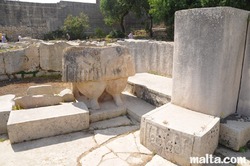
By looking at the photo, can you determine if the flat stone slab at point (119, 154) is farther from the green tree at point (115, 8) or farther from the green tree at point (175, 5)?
the green tree at point (115, 8)

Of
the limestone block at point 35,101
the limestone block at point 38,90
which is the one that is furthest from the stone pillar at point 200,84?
the limestone block at point 38,90

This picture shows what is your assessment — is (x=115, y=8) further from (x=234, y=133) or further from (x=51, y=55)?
(x=234, y=133)

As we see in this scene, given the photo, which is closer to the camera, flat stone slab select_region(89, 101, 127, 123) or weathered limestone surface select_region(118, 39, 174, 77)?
flat stone slab select_region(89, 101, 127, 123)

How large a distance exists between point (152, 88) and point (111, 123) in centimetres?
98

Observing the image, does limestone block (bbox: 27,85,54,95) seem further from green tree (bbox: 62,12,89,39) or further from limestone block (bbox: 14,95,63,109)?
green tree (bbox: 62,12,89,39)

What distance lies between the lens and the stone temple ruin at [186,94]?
244cm

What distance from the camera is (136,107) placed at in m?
3.83

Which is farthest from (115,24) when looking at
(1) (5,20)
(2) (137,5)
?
(1) (5,20)

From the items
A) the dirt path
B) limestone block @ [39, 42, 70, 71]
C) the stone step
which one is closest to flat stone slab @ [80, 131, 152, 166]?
the stone step

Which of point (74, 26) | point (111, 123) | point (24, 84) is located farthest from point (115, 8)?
point (111, 123)

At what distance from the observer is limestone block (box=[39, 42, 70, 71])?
277 inches

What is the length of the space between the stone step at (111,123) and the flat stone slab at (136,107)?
0.15m

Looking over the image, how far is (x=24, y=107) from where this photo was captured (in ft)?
12.2

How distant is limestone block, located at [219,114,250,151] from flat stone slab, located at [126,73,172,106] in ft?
3.27
